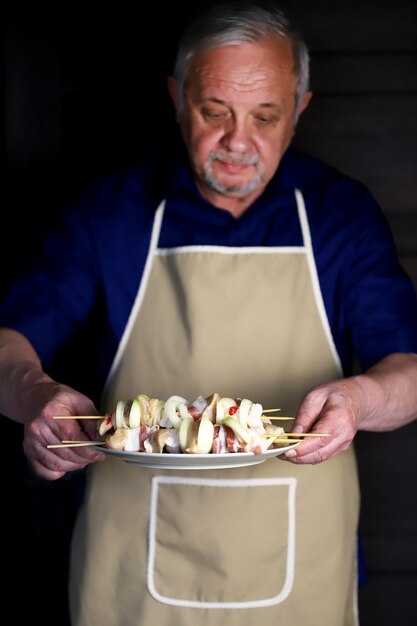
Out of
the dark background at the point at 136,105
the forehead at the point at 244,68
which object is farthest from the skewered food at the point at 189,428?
the dark background at the point at 136,105

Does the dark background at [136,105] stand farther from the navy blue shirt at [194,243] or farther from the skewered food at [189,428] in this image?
the skewered food at [189,428]

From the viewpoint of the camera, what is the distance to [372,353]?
188 cm

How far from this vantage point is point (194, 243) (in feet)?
6.41

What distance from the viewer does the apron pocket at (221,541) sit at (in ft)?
6.11

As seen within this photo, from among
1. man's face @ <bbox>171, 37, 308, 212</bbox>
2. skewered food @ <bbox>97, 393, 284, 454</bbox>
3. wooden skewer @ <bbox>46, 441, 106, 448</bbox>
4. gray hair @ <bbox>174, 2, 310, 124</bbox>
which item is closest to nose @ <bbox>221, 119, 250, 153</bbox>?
man's face @ <bbox>171, 37, 308, 212</bbox>

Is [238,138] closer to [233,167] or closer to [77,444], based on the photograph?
[233,167]

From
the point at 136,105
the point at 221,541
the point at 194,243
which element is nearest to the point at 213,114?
the point at 194,243

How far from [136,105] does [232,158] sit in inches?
24.4

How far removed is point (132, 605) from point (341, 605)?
15.3 inches

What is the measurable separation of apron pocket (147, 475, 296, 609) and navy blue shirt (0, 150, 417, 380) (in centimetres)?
29

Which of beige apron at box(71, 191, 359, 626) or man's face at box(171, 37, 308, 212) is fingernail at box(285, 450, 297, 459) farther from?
man's face at box(171, 37, 308, 212)

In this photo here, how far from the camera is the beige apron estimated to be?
187cm

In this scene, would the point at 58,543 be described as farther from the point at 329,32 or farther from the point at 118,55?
the point at 329,32

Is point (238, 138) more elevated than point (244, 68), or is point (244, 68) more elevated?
point (244, 68)
